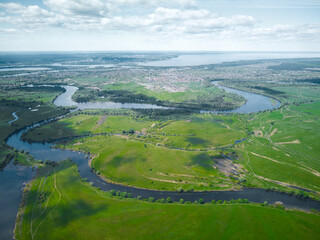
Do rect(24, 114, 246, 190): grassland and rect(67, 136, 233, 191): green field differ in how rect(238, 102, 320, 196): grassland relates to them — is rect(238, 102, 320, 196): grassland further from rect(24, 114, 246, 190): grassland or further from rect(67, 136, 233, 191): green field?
rect(67, 136, 233, 191): green field

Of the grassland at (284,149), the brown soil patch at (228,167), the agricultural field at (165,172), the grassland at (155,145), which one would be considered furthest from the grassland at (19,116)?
the grassland at (284,149)

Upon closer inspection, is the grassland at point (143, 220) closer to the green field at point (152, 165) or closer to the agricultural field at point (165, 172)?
the agricultural field at point (165, 172)

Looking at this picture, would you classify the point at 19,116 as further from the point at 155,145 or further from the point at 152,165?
the point at 152,165

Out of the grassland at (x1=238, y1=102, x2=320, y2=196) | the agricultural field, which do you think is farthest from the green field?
the grassland at (x1=238, y1=102, x2=320, y2=196)

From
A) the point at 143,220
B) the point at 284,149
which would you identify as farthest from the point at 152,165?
the point at 284,149

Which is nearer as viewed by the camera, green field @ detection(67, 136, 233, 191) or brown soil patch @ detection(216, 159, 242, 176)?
green field @ detection(67, 136, 233, 191)

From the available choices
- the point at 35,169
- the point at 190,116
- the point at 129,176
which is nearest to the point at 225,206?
the point at 129,176

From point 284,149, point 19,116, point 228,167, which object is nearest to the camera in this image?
point 228,167

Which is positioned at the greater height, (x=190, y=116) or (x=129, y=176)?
(x=190, y=116)

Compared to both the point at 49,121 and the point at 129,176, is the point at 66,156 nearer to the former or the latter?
the point at 129,176
